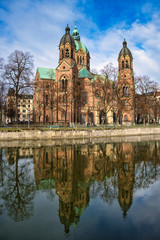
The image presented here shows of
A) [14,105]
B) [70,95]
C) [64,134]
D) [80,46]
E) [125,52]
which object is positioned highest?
[80,46]

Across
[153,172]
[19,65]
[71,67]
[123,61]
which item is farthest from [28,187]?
[123,61]

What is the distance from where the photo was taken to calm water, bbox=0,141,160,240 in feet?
15.3

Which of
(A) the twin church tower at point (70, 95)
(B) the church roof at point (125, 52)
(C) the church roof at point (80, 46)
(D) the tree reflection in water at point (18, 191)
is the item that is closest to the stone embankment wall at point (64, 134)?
(A) the twin church tower at point (70, 95)

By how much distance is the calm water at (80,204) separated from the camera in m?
4.66

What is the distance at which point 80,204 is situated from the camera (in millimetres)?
6133

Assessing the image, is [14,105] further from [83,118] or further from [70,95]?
[83,118]

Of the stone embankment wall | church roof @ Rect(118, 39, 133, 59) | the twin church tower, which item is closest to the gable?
the twin church tower

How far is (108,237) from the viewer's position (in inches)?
172

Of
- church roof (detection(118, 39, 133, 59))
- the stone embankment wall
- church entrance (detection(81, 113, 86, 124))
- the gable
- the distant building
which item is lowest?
the stone embankment wall

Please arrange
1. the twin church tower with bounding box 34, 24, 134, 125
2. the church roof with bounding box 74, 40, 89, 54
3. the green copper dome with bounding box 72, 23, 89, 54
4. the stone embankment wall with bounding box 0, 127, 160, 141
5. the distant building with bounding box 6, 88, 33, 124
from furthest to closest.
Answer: the green copper dome with bounding box 72, 23, 89, 54 < the church roof with bounding box 74, 40, 89, 54 < the twin church tower with bounding box 34, 24, 134, 125 < the distant building with bounding box 6, 88, 33, 124 < the stone embankment wall with bounding box 0, 127, 160, 141

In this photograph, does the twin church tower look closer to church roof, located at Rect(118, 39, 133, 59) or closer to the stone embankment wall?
church roof, located at Rect(118, 39, 133, 59)

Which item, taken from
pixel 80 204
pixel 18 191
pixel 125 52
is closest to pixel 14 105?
pixel 18 191

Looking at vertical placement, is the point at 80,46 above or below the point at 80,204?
above

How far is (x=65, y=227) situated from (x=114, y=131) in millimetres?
32551
